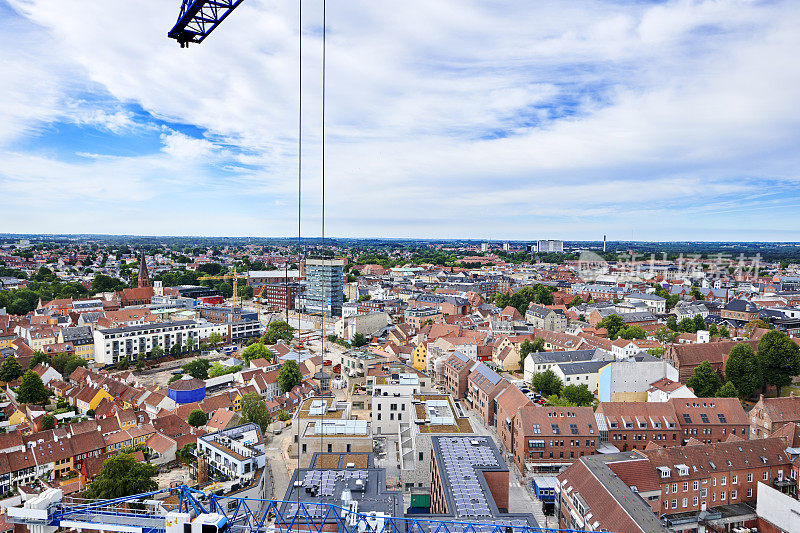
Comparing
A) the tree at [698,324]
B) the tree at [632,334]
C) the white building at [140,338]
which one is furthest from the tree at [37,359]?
the tree at [698,324]

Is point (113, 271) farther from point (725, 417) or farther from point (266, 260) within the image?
point (725, 417)

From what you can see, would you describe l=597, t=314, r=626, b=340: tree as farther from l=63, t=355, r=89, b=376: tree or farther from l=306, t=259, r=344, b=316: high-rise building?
l=63, t=355, r=89, b=376: tree

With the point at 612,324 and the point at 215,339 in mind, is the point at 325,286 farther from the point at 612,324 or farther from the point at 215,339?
the point at 612,324

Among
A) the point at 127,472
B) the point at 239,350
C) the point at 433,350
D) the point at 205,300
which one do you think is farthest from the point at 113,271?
the point at 127,472

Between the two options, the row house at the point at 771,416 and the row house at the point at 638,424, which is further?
the row house at the point at 771,416

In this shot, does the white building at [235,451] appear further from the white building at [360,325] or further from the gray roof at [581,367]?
the white building at [360,325]

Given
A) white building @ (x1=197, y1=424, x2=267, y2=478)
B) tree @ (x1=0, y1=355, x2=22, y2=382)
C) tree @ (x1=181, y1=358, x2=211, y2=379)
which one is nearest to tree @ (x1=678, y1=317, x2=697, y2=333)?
white building @ (x1=197, y1=424, x2=267, y2=478)
